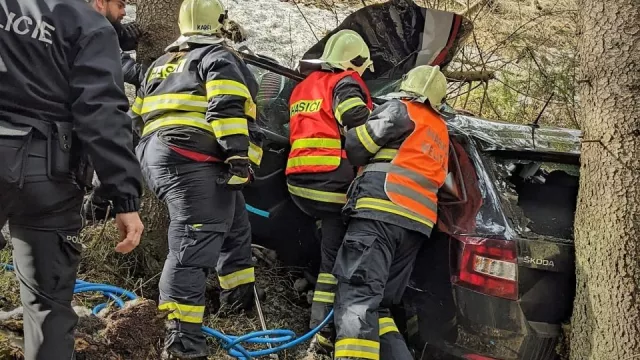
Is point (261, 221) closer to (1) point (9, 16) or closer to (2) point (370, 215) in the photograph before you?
(2) point (370, 215)

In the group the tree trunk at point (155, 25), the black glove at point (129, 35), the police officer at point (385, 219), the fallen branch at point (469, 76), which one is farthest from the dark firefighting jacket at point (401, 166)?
the fallen branch at point (469, 76)

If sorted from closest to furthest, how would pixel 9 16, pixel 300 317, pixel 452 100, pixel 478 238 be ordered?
pixel 9 16, pixel 478 238, pixel 300 317, pixel 452 100

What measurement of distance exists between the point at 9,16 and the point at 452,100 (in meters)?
6.13

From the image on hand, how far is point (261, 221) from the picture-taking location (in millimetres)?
4531

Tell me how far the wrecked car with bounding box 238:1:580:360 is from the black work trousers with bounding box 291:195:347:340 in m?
0.33

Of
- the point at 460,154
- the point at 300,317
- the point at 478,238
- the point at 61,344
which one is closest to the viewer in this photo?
the point at 61,344

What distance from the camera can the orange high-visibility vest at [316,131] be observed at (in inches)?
161

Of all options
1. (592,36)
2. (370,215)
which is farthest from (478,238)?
(592,36)

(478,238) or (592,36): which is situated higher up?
(592,36)

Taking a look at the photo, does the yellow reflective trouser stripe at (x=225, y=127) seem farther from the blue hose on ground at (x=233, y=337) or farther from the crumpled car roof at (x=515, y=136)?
the crumpled car roof at (x=515, y=136)

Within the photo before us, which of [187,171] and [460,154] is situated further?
[460,154]

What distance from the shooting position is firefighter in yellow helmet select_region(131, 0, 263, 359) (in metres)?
3.41

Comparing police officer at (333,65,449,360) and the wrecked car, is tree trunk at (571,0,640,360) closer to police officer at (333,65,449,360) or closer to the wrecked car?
the wrecked car

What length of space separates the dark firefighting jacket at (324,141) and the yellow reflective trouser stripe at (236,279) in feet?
1.95
